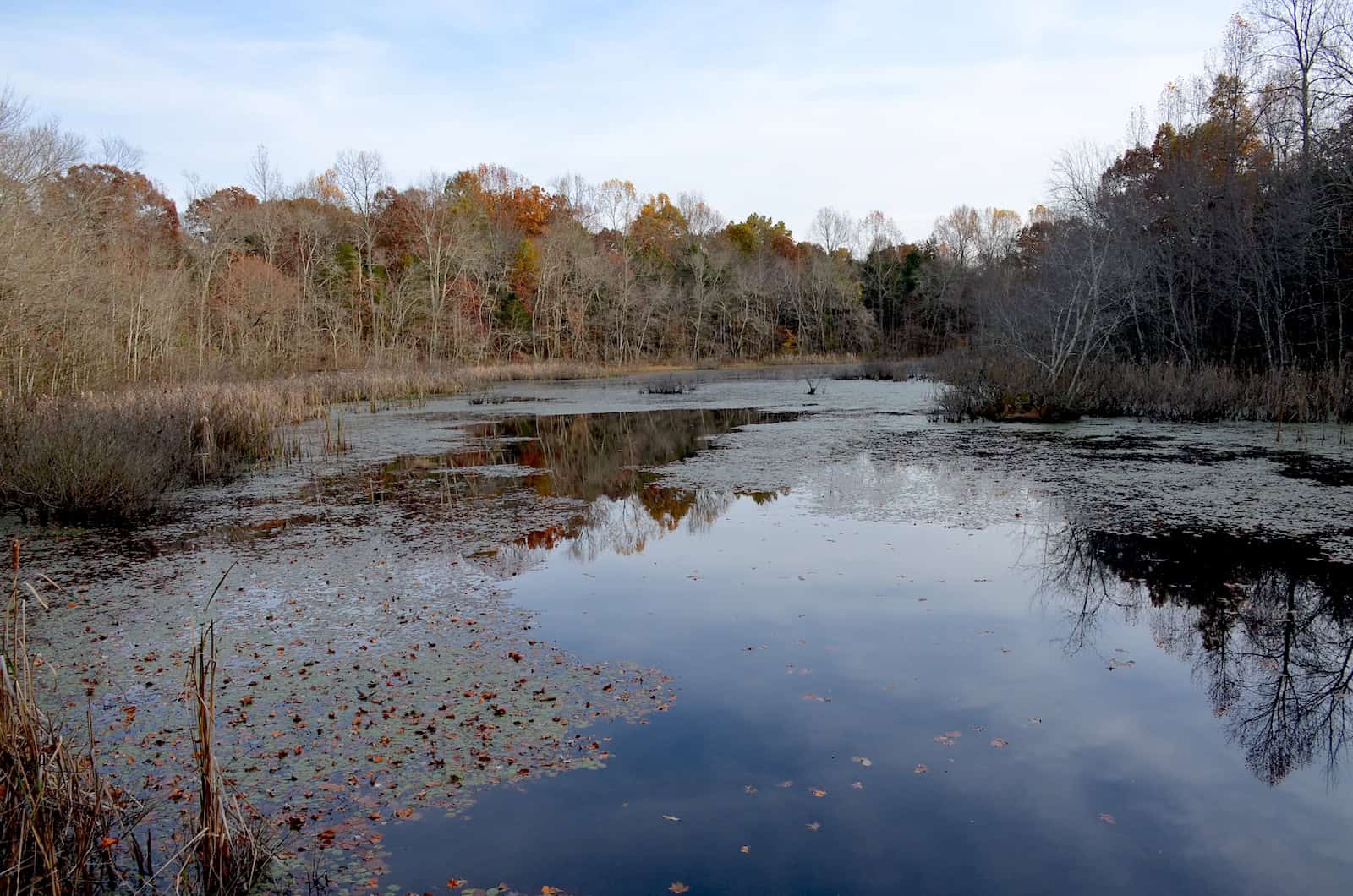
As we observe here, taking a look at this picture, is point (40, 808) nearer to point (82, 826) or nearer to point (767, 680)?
point (82, 826)

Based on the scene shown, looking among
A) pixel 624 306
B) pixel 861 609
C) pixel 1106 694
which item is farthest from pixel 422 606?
pixel 624 306

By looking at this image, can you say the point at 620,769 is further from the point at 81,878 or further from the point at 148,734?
the point at 148,734

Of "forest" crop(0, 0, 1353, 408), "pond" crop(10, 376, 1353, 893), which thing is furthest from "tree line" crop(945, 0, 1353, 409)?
"pond" crop(10, 376, 1353, 893)

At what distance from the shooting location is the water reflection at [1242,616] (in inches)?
150

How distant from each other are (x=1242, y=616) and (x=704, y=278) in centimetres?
4583

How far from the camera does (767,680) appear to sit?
433cm

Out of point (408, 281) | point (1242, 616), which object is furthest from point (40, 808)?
point (408, 281)

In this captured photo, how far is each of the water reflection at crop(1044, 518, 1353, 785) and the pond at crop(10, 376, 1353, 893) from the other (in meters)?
0.03

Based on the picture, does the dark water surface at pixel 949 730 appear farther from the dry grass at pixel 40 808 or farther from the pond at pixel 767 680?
the dry grass at pixel 40 808

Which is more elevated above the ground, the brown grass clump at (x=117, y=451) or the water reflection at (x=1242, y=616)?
the brown grass clump at (x=117, y=451)

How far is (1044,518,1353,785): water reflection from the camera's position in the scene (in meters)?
3.80

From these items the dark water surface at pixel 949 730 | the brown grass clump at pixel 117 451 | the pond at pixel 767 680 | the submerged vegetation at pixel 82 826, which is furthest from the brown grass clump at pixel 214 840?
the brown grass clump at pixel 117 451

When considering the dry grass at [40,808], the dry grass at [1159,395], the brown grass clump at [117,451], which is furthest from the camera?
the dry grass at [1159,395]

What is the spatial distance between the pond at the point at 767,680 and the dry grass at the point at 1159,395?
503 centimetres
